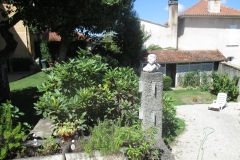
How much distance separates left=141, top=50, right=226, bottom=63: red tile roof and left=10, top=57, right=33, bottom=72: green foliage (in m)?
11.1

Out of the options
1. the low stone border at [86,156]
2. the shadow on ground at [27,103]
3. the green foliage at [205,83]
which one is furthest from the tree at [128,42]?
the low stone border at [86,156]

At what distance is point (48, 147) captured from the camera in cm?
480

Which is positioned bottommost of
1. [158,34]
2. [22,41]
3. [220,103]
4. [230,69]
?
[220,103]

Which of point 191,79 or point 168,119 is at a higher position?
point 168,119

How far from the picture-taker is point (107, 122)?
5621 mm

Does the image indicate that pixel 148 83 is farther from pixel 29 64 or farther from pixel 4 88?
pixel 29 64

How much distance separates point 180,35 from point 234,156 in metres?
16.8

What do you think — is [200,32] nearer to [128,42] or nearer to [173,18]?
[173,18]

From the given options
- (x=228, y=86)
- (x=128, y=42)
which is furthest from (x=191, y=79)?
(x=128, y=42)

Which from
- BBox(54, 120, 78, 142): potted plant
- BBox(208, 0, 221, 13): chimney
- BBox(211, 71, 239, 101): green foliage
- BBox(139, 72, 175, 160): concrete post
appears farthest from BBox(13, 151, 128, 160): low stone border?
BBox(208, 0, 221, 13): chimney

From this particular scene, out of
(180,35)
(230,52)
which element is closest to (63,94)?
(180,35)

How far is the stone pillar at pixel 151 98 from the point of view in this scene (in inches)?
214

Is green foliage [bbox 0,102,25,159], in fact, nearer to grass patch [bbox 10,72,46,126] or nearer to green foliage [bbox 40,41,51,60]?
grass patch [bbox 10,72,46,126]

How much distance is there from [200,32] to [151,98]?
18060 millimetres
